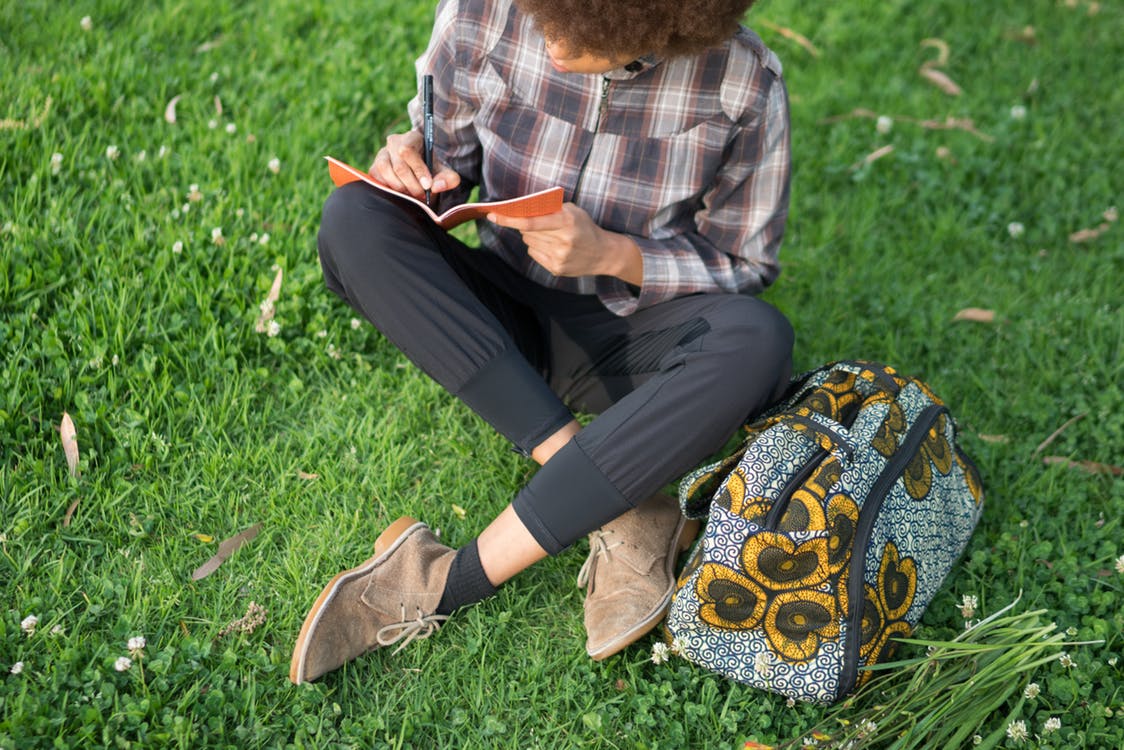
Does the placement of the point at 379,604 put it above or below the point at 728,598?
above

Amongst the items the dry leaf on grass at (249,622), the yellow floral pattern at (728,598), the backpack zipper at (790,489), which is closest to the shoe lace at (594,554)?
the yellow floral pattern at (728,598)

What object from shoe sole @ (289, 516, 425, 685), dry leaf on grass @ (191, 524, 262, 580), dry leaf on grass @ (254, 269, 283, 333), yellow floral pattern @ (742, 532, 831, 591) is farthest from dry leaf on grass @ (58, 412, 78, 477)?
yellow floral pattern @ (742, 532, 831, 591)

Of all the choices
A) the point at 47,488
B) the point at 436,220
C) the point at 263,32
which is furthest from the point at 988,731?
the point at 263,32

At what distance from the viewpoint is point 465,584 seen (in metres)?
2.18

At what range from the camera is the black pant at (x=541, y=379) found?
206 cm

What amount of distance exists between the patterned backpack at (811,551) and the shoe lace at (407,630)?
0.48 metres

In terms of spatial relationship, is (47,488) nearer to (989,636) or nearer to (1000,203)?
(989,636)

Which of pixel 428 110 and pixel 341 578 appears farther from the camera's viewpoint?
pixel 428 110

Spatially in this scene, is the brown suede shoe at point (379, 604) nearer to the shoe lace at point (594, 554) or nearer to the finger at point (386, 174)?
the shoe lace at point (594, 554)

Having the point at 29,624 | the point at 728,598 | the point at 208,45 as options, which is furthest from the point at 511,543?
the point at 208,45

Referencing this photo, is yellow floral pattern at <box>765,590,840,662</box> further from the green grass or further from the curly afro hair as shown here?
the curly afro hair

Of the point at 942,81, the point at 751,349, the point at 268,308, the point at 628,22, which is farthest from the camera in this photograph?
the point at 942,81

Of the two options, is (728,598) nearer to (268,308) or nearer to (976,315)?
(268,308)

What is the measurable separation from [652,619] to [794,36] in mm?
2508
